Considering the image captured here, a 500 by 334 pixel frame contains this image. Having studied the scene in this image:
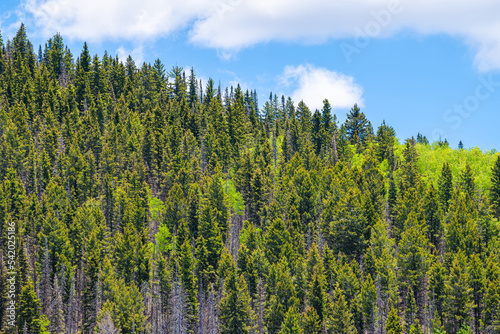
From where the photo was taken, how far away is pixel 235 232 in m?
103

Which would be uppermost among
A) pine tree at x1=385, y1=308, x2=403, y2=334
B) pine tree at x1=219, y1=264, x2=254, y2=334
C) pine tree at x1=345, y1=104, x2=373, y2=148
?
pine tree at x1=345, y1=104, x2=373, y2=148

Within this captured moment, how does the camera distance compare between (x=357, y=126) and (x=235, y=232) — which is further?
(x=357, y=126)

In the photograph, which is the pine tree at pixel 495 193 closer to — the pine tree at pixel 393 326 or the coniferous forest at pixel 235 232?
the coniferous forest at pixel 235 232

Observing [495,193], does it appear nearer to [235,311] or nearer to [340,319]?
[340,319]

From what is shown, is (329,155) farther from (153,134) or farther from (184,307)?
(184,307)

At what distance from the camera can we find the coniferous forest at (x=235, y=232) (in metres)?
66.8

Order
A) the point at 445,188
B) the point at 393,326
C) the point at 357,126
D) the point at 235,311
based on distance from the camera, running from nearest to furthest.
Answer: the point at 393,326 < the point at 235,311 < the point at 445,188 < the point at 357,126

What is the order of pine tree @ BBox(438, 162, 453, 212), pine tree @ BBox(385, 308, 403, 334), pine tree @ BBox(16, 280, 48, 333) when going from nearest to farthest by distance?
pine tree @ BBox(385, 308, 403, 334) → pine tree @ BBox(16, 280, 48, 333) → pine tree @ BBox(438, 162, 453, 212)

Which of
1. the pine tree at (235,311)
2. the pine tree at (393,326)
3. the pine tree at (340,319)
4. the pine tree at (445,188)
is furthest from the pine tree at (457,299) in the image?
the pine tree at (445,188)

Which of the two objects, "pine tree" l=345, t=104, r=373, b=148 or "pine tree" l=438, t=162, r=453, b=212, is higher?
"pine tree" l=345, t=104, r=373, b=148

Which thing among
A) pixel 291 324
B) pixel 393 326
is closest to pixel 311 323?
pixel 291 324

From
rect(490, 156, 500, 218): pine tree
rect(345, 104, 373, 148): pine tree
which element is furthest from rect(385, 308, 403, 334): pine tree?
rect(345, 104, 373, 148): pine tree

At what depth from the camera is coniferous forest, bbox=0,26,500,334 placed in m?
66.8

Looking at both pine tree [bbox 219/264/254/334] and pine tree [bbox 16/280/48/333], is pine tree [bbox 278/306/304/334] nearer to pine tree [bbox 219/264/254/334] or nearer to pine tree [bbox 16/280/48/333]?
pine tree [bbox 219/264/254/334]
